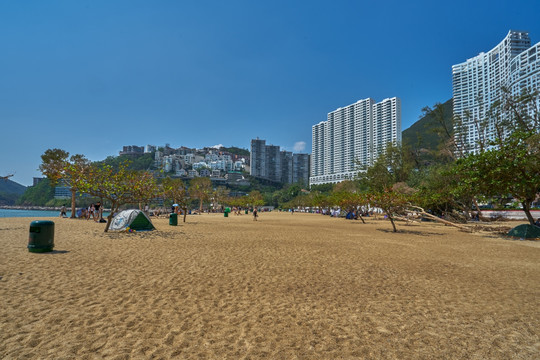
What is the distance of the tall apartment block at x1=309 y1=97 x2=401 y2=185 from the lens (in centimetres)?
12219

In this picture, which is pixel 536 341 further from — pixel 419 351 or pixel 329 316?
pixel 329 316

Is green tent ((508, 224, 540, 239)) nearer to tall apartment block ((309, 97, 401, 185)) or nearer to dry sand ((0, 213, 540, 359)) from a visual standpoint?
dry sand ((0, 213, 540, 359))

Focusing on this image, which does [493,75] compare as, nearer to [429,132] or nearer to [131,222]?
[429,132]

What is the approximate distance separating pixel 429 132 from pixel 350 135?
99.7 meters

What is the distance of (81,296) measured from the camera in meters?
5.17

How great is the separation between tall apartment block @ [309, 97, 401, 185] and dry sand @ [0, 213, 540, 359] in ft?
356

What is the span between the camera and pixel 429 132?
147 ft

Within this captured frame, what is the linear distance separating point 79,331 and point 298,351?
297cm

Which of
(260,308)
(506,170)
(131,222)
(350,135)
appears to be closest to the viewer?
(260,308)

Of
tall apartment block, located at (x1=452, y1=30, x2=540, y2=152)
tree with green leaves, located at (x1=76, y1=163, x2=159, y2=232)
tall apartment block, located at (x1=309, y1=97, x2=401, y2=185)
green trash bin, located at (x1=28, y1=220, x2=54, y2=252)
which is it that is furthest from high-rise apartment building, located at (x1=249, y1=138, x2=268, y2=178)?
green trash bin, located at (x1=28, y1=220, x2=54, y2=252)

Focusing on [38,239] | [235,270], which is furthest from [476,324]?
[38,239]

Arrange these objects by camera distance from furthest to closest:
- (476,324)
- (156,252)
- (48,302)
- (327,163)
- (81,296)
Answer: (327,163)
(156,252)
(81,296)
(48,302)
(476,324)

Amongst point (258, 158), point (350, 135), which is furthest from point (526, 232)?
point (258, 158)

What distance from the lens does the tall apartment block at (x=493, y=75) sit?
164 feet
